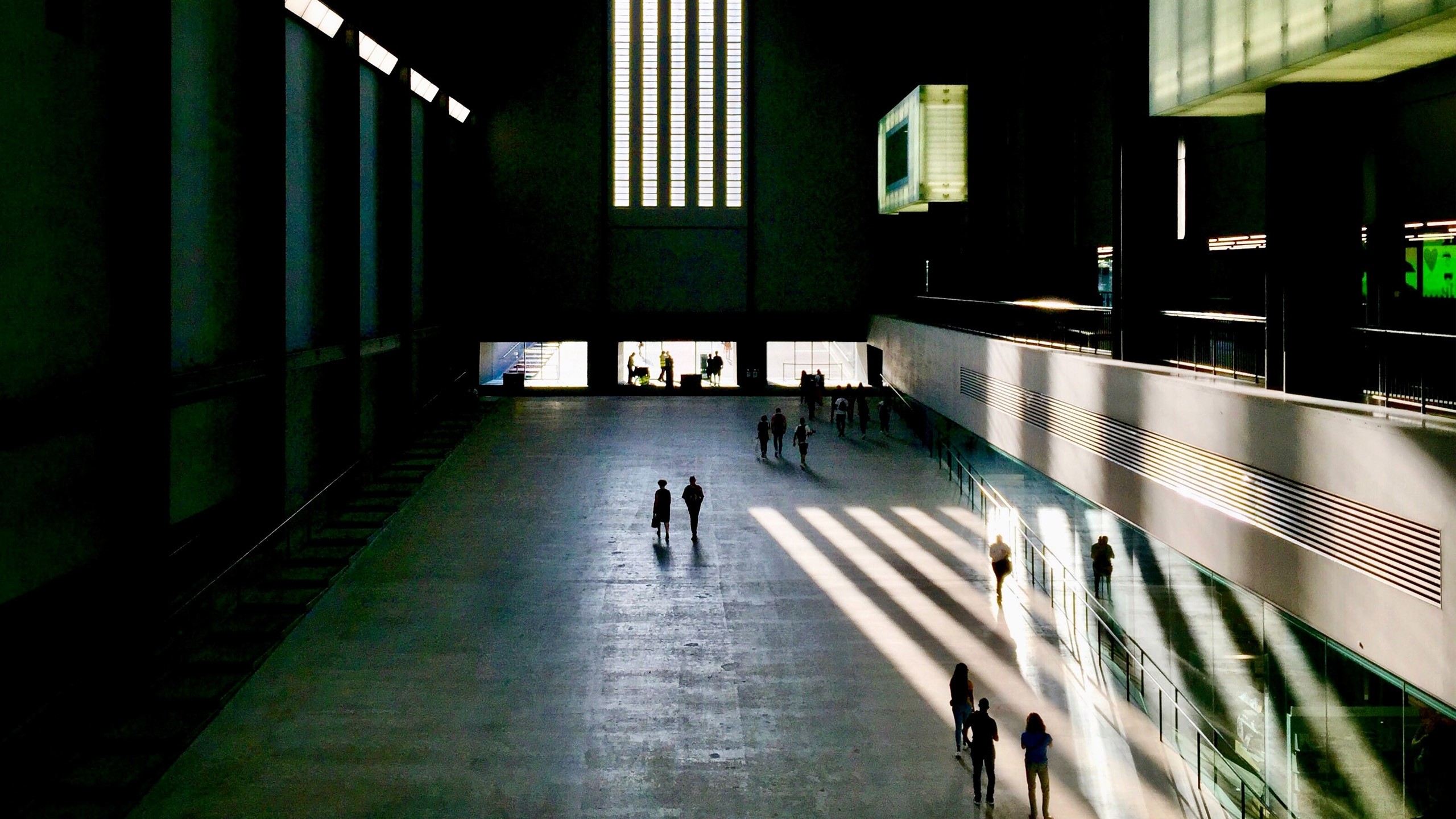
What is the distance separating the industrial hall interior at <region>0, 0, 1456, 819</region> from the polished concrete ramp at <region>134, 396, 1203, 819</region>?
0.08 metres

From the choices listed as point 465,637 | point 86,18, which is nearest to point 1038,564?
point 465,637

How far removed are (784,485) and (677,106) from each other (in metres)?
19.7

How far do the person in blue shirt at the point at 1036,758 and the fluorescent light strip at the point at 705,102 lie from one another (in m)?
32.0

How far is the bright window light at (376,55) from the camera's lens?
85.6ft

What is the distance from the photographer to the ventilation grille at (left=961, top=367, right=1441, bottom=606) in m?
8.49

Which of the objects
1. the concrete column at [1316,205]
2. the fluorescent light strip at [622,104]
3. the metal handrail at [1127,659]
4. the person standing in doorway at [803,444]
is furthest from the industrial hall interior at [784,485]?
the fluorescent light strip at [622,104]

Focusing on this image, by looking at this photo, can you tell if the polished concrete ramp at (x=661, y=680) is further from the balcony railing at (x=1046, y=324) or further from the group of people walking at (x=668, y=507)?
the balcony railing at (x=1046, y=324)

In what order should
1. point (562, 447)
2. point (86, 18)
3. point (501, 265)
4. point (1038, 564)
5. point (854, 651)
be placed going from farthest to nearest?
point (501, 265)
point (562, 447)
point (1038, 564)
point (854, 651)
point (86, 18)

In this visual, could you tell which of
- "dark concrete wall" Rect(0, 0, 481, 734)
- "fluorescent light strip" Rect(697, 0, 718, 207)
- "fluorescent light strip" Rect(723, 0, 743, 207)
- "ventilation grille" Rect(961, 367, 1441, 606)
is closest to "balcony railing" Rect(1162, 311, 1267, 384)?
"ventilation grille" Rect(961, 367, 1441, 606)

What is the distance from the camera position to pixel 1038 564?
1953 cm

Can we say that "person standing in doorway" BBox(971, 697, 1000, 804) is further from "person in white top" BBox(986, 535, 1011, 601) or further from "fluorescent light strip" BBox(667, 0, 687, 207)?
"fluorescent light strip" BBox(667, 0, 687, 207)

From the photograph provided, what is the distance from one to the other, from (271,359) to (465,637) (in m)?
7.46

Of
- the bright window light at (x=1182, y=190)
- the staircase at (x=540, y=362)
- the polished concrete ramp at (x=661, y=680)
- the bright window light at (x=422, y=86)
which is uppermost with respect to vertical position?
the bright window light at (x=422, y=86)

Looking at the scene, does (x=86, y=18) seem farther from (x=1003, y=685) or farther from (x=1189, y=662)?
(x=1189, y=662)
